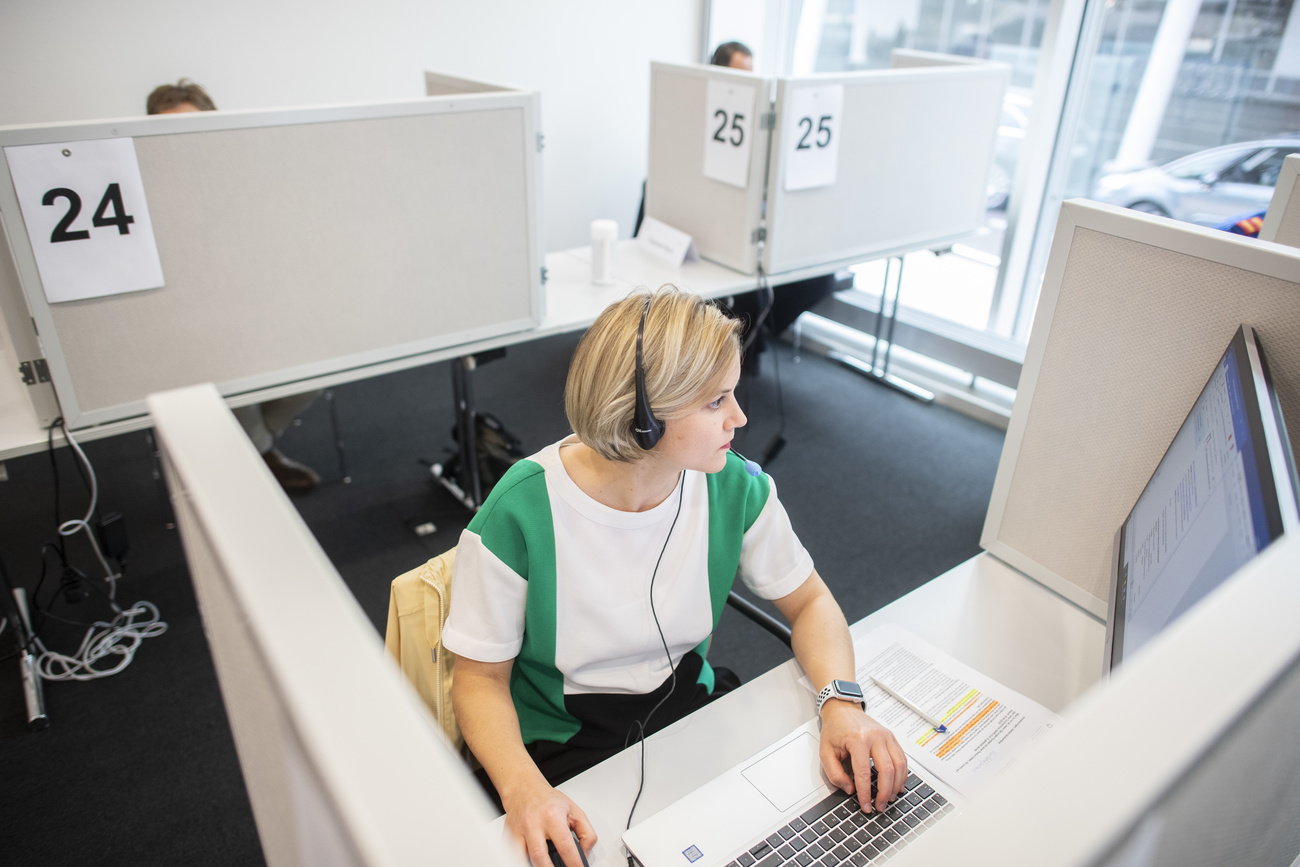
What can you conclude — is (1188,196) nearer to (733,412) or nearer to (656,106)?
(656,106)

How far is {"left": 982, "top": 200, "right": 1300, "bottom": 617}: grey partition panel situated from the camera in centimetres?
94

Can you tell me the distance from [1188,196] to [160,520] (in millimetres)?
3603

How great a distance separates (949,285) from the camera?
372cm

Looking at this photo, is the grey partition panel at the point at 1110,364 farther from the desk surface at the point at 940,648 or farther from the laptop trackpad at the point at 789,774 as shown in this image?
the laptop trackpad at the point at 789,774

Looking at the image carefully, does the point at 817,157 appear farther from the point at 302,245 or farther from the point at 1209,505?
the point at 1209,505

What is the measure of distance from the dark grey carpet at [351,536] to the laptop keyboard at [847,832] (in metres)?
→ 1.13

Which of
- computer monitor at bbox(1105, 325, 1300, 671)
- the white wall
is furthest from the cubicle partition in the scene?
computer monitor at bbox(1105, 325, 1300, 671)

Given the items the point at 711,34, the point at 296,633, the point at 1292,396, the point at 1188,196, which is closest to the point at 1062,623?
the point at 1292,396

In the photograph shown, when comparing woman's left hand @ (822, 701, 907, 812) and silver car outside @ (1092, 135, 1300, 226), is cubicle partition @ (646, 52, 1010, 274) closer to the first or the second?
silver car outside @ (1092, 135, 1300, 226)

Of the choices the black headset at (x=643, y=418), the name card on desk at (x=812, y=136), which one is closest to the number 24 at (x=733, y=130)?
the name card on desk at (x=812, y=136)

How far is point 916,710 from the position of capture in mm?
1033

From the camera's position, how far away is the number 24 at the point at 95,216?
1.43 metres

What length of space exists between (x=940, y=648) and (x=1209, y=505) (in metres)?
0.53

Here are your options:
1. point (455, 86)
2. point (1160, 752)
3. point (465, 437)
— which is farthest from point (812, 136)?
point (1160, 752)
